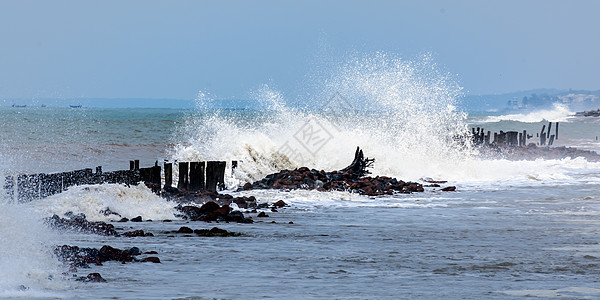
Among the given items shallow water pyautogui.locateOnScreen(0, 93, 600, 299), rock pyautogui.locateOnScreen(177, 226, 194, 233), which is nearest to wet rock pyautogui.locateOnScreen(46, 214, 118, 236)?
shallow water pyautogui.locateOnScreen(0, 93, 600, 299)

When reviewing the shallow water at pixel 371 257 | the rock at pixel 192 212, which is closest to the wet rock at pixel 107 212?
the shallow water at pixel 371 257

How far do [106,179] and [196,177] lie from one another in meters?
3.72

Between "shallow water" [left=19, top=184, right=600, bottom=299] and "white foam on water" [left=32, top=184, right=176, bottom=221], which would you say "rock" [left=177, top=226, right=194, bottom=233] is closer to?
"shallow water" [left=19, top=184, right=600, bottom=299]

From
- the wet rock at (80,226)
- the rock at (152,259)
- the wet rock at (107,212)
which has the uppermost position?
the wet rock at (107,212)

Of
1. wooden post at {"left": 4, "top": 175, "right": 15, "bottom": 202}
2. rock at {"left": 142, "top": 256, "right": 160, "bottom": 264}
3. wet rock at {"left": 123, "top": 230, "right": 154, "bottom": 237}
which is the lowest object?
rock at {"left": 142, "top": 256, "right": 160, "bottom": 264}

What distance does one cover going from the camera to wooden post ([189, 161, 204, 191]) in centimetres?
1934

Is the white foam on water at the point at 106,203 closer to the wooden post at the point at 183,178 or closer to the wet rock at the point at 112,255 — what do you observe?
the wooden post at the point at 183,178

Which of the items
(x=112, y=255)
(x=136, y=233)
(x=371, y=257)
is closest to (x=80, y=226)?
(x=136, y=233)

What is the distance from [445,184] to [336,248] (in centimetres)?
1331

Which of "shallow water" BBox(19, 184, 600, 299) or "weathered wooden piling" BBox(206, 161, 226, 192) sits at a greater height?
"weathered wooden piling" BBox(206, 161, 226, 192)

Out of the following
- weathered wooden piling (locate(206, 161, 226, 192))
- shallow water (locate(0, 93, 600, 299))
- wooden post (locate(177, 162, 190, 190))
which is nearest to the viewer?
shallow water (locate(0, 93, 600, 299))

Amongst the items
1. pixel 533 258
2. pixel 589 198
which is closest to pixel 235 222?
pixel 533 258

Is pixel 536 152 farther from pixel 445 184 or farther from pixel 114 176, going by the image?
pixel 114 176

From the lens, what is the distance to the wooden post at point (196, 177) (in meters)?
19.3
